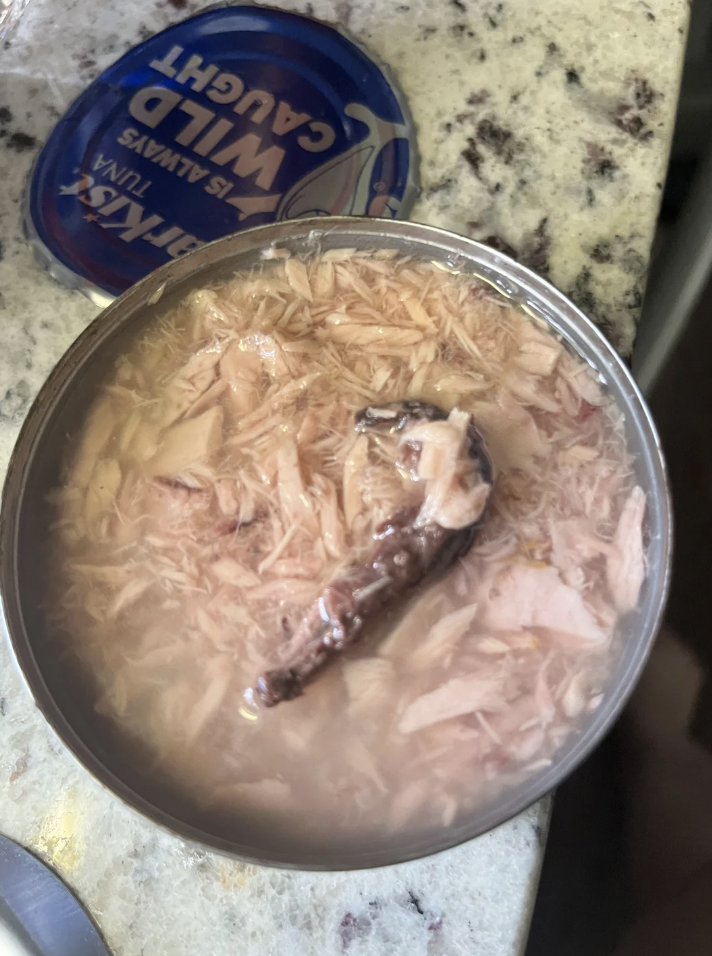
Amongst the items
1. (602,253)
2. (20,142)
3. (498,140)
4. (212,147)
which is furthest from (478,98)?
(20,142)

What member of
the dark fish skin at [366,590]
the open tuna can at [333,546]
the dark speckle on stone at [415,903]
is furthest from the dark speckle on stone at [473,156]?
the dark speckle on stone at [415,903]

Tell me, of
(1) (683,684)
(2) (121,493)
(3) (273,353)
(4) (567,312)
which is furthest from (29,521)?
(1) (683,684)

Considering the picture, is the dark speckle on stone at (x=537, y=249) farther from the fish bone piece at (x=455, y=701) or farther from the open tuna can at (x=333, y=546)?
the fish bone piece at (x=455, y=701)

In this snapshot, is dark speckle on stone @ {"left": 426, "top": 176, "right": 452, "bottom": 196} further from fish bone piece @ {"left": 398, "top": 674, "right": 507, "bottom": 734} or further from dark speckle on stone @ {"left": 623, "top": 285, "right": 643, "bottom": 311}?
fish bone piece @ {"left": 398, "top": 674, "right": 507, "bottom": 734}

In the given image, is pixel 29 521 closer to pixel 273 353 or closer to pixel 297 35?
pixel 273 353

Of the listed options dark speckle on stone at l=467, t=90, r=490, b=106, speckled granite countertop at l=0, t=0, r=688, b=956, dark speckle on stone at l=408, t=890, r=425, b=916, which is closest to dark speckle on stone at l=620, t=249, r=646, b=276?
speckled granite countertop at l=0, t=0, r=688, b=956

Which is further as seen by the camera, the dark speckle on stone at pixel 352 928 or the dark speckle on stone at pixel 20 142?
the dark speckle on stone at pixel 20 142
